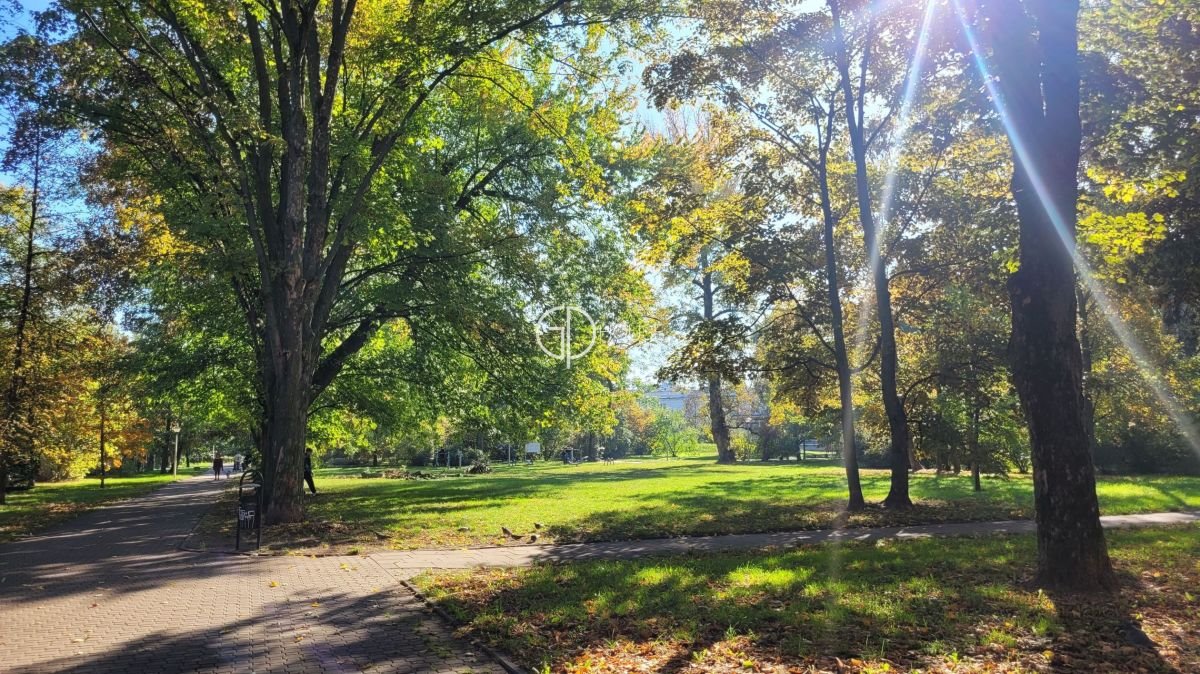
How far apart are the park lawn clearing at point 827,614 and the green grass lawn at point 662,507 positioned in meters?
3.37

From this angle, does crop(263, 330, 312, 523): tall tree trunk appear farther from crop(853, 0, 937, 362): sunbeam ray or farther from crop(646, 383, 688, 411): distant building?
crop(646, 383, 688, 411): distant building

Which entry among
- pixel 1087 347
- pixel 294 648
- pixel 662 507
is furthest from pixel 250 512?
pixel 1087 347

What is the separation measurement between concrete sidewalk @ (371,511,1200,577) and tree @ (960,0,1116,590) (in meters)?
4.21

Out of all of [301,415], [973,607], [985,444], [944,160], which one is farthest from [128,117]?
[985,444]

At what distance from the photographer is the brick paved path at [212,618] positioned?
5.14 meters

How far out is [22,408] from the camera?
20734 millimetres

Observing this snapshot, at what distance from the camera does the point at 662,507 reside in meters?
15.2

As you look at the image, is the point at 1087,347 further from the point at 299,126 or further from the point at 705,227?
the point at 299,126

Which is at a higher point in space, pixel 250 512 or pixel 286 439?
pixel 286 439

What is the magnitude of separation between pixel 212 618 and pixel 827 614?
5580 mm

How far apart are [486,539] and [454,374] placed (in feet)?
30.0

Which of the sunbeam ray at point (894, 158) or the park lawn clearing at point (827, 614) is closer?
the park lawn clearing at point (827, 614)

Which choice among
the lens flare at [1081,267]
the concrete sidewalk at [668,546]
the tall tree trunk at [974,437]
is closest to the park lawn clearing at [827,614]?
the concrete sidewalk at [668,546]

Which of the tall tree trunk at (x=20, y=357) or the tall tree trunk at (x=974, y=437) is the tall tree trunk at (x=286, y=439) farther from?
the tall tree trunk at (x=974, y=437)
